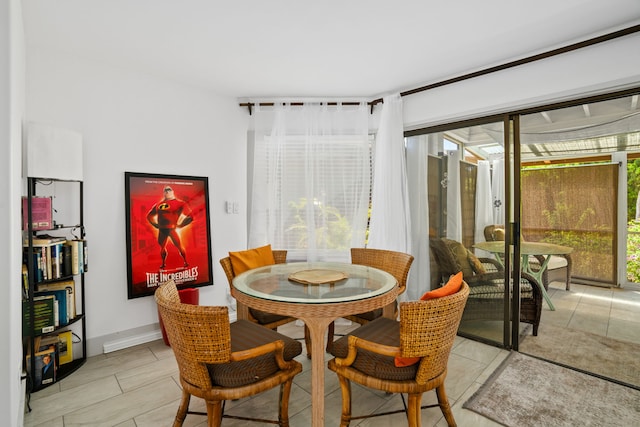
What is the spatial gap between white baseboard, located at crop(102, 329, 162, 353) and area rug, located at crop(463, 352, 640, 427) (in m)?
2.80

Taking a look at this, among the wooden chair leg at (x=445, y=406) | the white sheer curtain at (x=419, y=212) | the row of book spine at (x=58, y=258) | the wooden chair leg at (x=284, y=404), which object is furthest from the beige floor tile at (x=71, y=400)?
the white sheer curtain at (x=419, y=212)

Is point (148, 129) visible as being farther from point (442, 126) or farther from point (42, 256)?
point (442, 126)

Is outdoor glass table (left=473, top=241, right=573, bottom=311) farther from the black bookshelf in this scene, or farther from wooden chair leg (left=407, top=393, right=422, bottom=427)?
the black bookshelf

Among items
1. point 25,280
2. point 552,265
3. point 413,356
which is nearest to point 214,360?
point 413,356

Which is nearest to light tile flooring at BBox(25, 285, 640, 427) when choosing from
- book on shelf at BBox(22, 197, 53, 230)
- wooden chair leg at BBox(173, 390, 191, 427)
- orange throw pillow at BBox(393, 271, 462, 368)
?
wooden chair leg at BBox(173, 390, 191, 427)

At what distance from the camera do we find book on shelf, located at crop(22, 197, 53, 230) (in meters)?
2.33

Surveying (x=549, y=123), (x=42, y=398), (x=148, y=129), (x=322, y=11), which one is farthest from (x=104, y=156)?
(x=549, y=123)

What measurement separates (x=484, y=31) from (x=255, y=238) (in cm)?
290

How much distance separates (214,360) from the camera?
58.8 inches

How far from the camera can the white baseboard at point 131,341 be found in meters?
2.91

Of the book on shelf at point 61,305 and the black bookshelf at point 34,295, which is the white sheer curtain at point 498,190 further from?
the book on shelf at point 61,305

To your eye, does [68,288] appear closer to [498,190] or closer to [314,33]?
[314,33]

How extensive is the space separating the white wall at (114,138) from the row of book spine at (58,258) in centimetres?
31

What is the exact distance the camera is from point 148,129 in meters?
3.15
